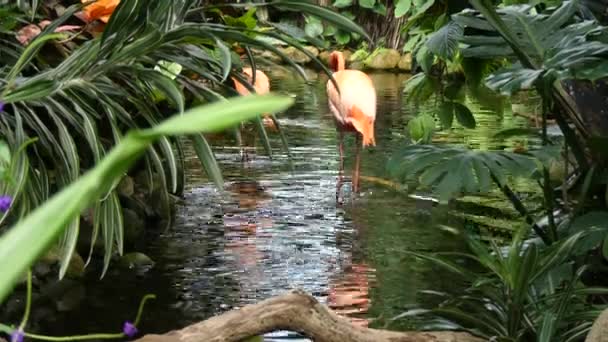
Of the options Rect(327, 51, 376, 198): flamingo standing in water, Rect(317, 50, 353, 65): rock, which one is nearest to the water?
Rect(327, 51, 376, 198): flamingo standing in water

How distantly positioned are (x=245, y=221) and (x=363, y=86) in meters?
1.77


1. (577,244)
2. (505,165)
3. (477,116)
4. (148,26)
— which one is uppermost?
(148,26)

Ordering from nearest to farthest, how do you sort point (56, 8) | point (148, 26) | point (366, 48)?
point (148, 26), point (56, 8), point (366, 48)

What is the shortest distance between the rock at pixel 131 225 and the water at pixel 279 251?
74 millimetres

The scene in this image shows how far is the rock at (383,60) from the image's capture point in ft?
43.5

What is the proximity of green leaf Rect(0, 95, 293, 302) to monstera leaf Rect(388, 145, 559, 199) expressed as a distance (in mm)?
1552

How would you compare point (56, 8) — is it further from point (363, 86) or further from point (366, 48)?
point (366, 48)

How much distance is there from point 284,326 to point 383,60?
38.6 ft

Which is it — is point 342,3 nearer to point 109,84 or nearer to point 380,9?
point 380,9

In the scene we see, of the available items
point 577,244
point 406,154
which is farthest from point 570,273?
point 406,154

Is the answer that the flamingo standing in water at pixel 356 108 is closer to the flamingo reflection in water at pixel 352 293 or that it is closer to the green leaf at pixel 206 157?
the flamingo reflection in water at pixel 352 293

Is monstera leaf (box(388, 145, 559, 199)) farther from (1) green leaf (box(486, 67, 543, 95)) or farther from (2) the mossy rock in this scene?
(2) the mossy rock

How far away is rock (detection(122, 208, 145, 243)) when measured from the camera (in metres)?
2.99

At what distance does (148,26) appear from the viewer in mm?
1893
